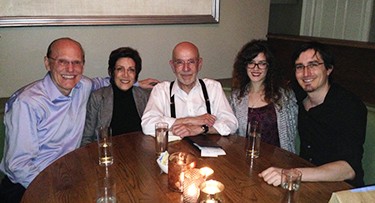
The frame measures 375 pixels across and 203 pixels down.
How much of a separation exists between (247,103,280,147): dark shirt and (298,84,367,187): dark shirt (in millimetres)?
176

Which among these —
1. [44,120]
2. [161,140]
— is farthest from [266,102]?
[44,120]

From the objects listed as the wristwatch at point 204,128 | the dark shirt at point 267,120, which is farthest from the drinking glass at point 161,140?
the dark shirt at point 267,120

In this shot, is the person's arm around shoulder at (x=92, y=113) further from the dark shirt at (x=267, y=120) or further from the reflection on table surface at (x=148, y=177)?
the dark shirt at (x=267, y=120)

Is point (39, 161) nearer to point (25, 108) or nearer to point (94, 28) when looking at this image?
point (25, 108)

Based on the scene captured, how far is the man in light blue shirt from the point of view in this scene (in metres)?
1.70

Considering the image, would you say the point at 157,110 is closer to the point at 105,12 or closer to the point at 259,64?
the point at 259,64

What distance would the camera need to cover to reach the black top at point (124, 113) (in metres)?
2.18

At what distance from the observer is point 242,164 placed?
1500mm

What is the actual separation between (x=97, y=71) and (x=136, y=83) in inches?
21.6

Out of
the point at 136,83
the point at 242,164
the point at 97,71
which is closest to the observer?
the point at 242,164

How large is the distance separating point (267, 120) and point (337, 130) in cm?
45

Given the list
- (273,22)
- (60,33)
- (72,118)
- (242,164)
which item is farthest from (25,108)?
Result: (273,22)

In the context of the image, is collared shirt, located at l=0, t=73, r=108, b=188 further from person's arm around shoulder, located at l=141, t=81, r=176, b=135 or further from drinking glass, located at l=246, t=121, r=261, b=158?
drinking glass, located at l=246, t=121, r=261, b=158

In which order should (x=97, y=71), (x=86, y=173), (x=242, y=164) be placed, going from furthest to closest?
(x=97, y=71), (x=242, y=164), (x=86, y=173)
